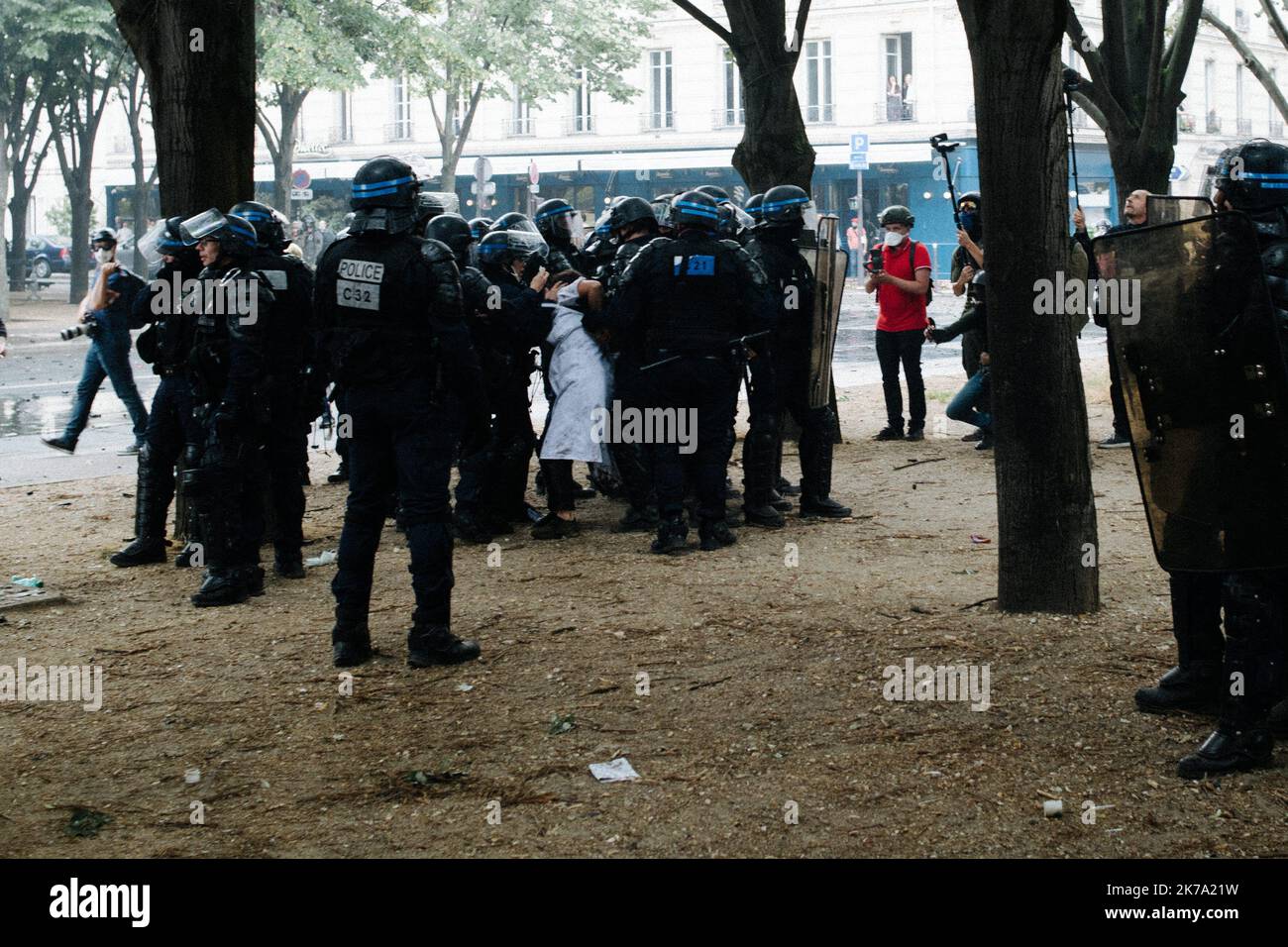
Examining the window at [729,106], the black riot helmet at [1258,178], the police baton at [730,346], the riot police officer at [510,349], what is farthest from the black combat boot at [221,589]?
the window at [729,106]

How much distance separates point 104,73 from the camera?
37031 mm

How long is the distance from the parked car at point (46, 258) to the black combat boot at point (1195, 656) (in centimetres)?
4466

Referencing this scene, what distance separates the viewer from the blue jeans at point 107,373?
39.8ft

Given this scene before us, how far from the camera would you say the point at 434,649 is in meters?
6.46

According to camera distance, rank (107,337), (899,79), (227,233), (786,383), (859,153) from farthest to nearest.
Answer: (899,79) < (859,153) < (107,337) < (786,383) < (227,233)

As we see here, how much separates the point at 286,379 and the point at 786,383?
122 inches

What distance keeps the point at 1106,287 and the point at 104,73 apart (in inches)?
1420

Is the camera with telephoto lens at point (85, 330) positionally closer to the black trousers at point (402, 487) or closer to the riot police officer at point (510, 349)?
the riot police officer at point (510, 349)

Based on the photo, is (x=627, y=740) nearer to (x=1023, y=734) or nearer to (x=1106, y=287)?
(x=1023, y=734)

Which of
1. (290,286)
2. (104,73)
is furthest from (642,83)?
(290,286)

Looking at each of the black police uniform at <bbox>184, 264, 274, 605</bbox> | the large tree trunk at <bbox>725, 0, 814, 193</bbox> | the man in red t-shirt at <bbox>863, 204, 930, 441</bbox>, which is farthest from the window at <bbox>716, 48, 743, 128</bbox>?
the black police uniform at <bbox>184, 264, 274, 605</bbox>

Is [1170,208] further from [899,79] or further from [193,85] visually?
[899,79]

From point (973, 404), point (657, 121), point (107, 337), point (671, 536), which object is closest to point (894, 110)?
point (657, 121)

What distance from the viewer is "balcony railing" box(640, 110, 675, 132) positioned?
162ft
